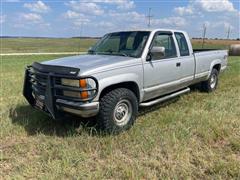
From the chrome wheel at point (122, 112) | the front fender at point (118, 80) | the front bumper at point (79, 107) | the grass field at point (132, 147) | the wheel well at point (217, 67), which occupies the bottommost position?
the grass field at point (132, 147)

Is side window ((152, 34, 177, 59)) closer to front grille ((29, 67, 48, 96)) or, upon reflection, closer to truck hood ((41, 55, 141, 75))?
truck hood ((41, 55, 141, 75))

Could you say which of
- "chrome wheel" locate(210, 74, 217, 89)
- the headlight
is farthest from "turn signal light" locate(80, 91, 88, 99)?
"chrome wheel" locate(210, 74, 217, 89)

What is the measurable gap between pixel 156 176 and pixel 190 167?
505 mm

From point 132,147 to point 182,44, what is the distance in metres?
3.21

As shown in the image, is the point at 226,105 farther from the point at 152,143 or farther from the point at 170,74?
the point at 152,143

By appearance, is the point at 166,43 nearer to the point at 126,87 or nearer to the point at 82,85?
the point at 126,87

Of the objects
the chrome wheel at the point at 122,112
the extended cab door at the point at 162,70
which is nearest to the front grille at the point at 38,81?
the chrome wheel at the point at 122,112

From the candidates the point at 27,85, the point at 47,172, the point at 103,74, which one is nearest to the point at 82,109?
the point at 103,74

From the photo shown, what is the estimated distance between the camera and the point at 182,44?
6.33m

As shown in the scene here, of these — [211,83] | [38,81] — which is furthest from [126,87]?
[211,83]

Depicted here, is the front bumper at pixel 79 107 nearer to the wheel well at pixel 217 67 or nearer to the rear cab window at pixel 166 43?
the rear cab window at pixel 166 43

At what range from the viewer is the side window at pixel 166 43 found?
548 centimetres

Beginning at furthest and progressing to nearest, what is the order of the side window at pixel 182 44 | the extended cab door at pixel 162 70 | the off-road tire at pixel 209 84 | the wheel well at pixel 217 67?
the wheel well at pixel 217 67 < the off-road tire at pixel 209 84 < the side window at pixel 182 44 < the extended cab door at pixel 162 70

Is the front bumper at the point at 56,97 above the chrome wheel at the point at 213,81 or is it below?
above
